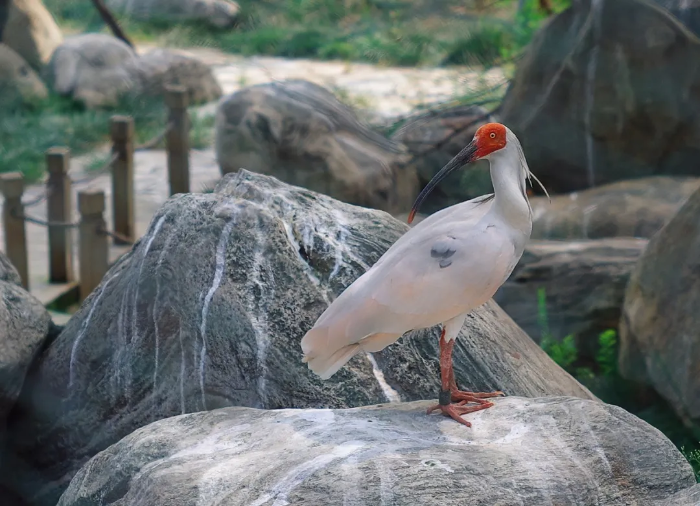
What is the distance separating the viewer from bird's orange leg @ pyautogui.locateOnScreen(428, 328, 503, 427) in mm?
3170

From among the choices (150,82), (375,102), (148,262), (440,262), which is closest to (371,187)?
(375,102)

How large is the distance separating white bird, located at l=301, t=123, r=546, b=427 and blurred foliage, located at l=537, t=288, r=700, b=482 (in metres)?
2.03

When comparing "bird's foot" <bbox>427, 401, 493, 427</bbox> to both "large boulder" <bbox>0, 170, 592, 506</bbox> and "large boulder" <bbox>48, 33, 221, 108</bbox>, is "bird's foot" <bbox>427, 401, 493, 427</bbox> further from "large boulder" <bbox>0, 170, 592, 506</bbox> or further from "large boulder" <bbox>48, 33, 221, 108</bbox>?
"large boulder" <bbox>48, 33, 221, 108</bbox>

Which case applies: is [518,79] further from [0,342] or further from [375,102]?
[0,342]

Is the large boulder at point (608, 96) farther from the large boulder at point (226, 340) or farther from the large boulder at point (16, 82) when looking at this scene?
the large boulder at point (16, 82)

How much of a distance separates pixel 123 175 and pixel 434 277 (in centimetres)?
522

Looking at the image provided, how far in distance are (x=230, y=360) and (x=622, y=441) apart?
1522 millimetres

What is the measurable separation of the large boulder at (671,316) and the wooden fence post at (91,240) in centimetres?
358

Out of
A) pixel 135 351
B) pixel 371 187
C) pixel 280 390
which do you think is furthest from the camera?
pixel 371 187

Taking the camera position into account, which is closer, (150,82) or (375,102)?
(375,102)

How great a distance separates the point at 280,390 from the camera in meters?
3.66

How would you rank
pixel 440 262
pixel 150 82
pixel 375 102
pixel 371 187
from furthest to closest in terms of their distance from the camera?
pixel 150 82 → pixel 371 187 → pixel 375 102 → pixel 440 262

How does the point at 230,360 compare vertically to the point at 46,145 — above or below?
above

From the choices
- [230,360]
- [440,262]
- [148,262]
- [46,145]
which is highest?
[440,262]
